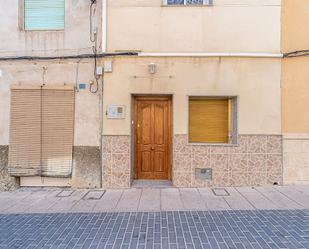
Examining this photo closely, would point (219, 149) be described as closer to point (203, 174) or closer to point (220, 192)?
point (203, 174)

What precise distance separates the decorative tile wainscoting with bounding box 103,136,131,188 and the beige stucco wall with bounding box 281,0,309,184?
4.10 meters

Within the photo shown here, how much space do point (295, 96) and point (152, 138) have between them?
390cm

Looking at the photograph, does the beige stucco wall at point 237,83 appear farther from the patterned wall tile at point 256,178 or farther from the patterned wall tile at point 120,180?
the patterned wall tile at point 120,180

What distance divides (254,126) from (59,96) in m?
5.11

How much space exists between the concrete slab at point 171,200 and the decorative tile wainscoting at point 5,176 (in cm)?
389

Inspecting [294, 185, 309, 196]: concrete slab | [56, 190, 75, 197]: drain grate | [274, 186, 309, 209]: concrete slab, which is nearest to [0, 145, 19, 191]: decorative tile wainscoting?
[56, 190, 75, 197]: drain grate

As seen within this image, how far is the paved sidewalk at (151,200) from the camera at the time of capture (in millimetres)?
5348

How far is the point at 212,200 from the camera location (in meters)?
5.81

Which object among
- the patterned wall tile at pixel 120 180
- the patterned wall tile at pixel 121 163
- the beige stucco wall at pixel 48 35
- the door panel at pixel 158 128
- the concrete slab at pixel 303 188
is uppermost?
the beige stucco wall at pixel 48 35

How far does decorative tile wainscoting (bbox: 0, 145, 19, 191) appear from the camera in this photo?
270 inches

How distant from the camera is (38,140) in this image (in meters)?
6.83

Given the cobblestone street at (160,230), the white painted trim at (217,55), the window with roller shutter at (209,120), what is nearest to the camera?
the cobblestone street at (160,230)

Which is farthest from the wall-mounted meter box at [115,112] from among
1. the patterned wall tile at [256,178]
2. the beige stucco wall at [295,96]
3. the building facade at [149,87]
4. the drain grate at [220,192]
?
the beige stucco wall at [295,96]

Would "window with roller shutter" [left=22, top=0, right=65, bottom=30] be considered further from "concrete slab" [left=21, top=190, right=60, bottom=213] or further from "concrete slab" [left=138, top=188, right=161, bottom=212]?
"concrete slab" [left=138, top=188, right=161, bottom=212]
